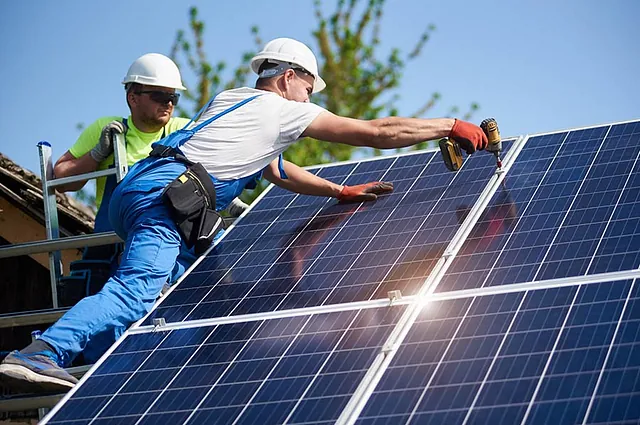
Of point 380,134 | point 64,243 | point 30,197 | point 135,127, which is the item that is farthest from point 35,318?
point 30,197

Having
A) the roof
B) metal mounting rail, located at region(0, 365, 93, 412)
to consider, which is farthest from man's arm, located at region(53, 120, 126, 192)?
metal mounting rail, located at region(0, 365, 93, 412)

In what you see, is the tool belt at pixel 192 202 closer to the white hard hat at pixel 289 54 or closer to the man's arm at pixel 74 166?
the white hard hat at pixel 289 54

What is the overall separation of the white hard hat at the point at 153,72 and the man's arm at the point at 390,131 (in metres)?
1.75

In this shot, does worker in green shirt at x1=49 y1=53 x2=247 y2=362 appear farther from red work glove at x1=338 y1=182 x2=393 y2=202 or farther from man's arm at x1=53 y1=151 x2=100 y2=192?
red work glove at x1=338 y1=182 x2=393 y2=202

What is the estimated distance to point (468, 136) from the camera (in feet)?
27.7

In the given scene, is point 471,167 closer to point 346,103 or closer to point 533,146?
point 533,146

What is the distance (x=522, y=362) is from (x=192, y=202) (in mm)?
2898

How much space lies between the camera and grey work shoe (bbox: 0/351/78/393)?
22.3 ft

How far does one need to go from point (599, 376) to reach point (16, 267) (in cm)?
899

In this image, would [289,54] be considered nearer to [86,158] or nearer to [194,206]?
[194,206]

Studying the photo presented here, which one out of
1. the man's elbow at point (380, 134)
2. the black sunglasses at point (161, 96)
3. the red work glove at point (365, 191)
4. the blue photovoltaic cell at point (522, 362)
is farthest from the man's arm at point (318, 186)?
the blue photovoltaic cell at point (522, 362)

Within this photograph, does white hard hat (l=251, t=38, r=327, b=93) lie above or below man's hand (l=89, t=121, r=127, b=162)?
above

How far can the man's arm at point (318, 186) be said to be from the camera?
8992 millimetres

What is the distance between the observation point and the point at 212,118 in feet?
28.0
